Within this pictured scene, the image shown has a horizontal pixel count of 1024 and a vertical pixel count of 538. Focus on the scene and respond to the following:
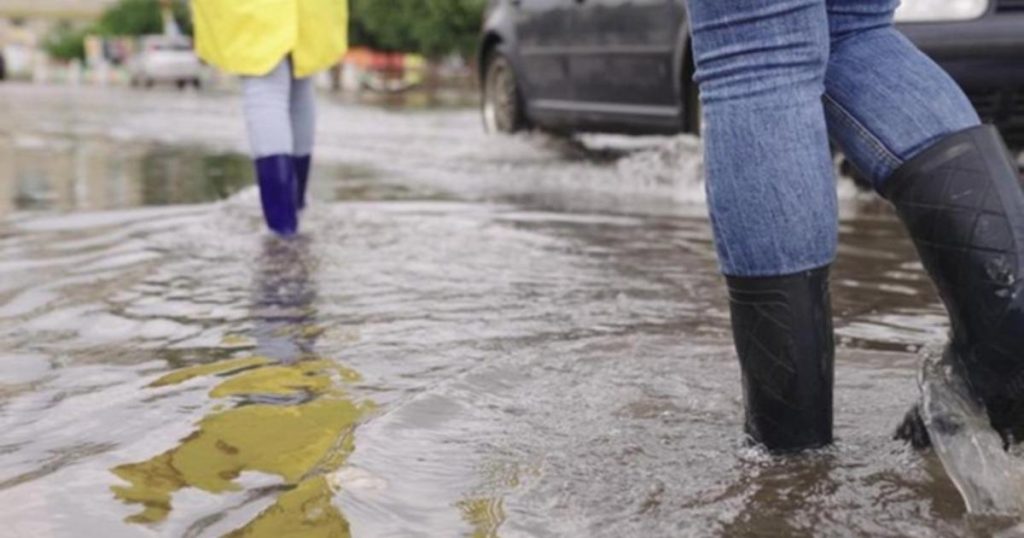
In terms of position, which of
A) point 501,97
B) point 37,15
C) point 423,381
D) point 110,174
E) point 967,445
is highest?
point 967,445

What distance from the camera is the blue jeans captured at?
5.49 ft

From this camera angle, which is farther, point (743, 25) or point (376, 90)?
point (376, 90)

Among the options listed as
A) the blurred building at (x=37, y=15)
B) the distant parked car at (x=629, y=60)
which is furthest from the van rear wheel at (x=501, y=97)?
the blurred building at (x=37, y=15)

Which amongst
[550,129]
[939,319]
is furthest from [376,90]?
[939,319]

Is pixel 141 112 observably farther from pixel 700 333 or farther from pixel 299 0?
pixel 700 333

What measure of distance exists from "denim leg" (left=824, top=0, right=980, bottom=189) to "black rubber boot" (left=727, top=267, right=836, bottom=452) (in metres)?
0.19

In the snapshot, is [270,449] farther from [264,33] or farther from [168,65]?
[168,65]

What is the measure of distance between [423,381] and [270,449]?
443mm

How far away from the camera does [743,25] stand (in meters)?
1.68

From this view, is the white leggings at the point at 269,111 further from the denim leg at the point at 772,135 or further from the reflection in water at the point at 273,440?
the denim leg at the point at 772,135

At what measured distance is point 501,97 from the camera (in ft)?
27.5

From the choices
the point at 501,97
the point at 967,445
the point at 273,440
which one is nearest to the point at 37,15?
the point at 501,97


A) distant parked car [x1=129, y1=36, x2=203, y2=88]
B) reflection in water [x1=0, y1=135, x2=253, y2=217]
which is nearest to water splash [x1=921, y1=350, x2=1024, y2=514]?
reflection in water [x1=0, y1=135, x2=253, y2=217]

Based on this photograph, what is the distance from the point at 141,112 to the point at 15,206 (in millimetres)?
11482
